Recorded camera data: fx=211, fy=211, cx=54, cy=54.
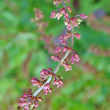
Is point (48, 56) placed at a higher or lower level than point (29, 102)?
higher

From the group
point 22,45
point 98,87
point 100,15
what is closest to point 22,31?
point 22,45

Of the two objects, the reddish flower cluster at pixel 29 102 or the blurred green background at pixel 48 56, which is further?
the blurred green background at pixel 48 56

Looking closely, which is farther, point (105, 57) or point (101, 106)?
point (101, 106)

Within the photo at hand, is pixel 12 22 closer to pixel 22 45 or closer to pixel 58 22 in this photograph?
pixel 22 45

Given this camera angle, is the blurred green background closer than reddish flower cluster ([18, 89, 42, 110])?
No

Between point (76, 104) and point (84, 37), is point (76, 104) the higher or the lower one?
the lower one

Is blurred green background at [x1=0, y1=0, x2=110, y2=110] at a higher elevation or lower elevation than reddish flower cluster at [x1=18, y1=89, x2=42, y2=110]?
higher

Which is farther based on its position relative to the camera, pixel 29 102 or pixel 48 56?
pixel 48 56

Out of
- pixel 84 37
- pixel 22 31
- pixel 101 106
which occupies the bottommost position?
pixel 101 106
